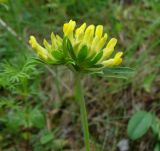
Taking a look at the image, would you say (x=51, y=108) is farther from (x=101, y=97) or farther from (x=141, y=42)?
(x=141, y=42)

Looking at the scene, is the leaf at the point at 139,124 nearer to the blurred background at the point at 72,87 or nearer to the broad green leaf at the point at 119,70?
the blurred background at the point at 72,87

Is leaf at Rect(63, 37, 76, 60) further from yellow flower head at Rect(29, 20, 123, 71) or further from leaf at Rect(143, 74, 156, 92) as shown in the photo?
leaf at Rect(143, 74, 156, 92)

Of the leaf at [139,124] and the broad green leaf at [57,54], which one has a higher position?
the broad green leaf at [57,54]

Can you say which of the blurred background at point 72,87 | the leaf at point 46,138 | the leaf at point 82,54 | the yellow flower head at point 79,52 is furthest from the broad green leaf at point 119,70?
the leaf at point 46,138

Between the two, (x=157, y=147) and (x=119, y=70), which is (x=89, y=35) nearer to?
(x=119, y=70)

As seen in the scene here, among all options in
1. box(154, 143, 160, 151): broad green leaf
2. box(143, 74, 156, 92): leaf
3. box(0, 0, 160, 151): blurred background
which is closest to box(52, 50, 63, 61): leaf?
box(0, 0, 160, 151): blurred background

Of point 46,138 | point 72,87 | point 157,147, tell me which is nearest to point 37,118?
→ point 46,138
